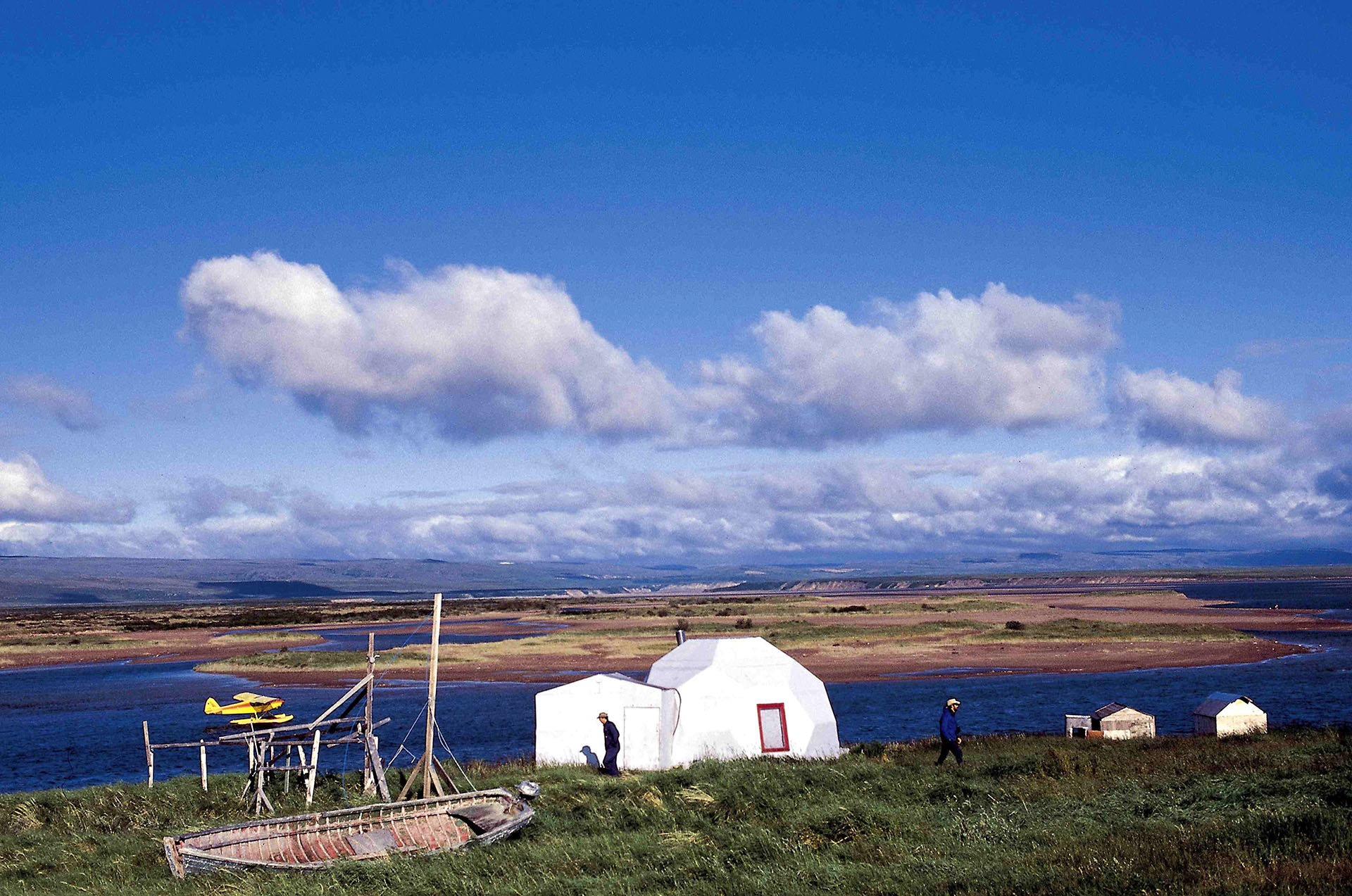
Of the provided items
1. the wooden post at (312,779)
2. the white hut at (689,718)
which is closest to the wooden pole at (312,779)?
the wooden post at (312,779)

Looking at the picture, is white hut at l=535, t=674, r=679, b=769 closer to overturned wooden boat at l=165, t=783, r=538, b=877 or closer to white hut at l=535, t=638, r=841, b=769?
white hut at l=535, t=638, r=841, b=769

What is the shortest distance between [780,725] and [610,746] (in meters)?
5.34

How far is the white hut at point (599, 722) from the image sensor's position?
27938 millimetres

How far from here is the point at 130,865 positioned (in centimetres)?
1897

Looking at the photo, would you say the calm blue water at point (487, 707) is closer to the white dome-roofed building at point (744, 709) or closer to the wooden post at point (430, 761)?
the white dome-roofed building at point (744, 709)

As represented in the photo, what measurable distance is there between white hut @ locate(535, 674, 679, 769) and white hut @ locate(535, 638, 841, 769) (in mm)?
18

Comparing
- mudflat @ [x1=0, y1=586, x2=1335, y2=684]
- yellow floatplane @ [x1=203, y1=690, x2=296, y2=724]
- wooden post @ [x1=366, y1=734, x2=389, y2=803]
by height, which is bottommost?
mudflat @ [x1=0, y1=586, x2=1335, y2=684]

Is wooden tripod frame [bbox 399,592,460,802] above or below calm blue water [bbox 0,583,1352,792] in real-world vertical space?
above

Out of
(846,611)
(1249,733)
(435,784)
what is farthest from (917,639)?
(435,784)

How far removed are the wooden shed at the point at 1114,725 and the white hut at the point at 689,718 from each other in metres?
6.78

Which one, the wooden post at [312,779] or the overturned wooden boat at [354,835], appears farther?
the wooden post at [312,779]

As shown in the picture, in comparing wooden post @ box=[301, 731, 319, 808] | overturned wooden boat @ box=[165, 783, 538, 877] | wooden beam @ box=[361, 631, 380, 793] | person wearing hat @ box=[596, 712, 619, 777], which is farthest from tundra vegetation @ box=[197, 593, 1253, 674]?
overturned wooden boat @ box=[165, 783, 538, 877]

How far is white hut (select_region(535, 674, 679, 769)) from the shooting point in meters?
27.9

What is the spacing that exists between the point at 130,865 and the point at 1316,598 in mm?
156828
